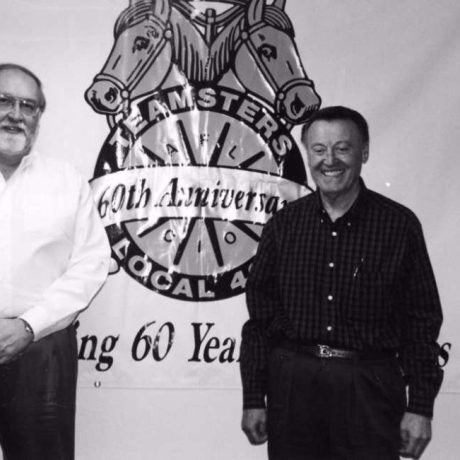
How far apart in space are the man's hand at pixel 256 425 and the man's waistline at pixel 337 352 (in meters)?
0.22

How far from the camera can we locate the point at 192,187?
233cm

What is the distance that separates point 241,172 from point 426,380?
3.23 feet

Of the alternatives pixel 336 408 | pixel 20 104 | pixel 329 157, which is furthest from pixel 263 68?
pixel 336 408

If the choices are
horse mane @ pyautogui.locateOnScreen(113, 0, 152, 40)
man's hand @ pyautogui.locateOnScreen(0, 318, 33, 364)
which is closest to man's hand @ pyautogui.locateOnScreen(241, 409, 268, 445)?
man's hand @ pyautogui.locateOnScreen(0, 318, 33, 364)

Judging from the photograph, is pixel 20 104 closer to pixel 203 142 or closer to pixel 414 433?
pixel 203 142

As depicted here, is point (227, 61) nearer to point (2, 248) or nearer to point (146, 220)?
point (146, 220)

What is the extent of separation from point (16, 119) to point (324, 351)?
110 centimetres

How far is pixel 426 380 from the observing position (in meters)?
1.75

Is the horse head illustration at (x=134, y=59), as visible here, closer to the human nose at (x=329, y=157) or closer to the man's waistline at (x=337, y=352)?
the human nose at (x=329, y=157)

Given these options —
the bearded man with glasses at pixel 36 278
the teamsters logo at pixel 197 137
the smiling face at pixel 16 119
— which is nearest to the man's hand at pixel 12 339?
the bearded man with glasses at pixel 36 278

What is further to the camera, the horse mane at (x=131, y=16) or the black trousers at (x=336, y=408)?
the horse mane at (x=131, y=16)

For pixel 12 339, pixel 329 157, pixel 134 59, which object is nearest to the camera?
pixel 12 339

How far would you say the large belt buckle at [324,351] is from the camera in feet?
5.83

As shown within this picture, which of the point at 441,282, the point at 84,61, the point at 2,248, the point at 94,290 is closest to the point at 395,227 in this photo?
the point at 441,282
